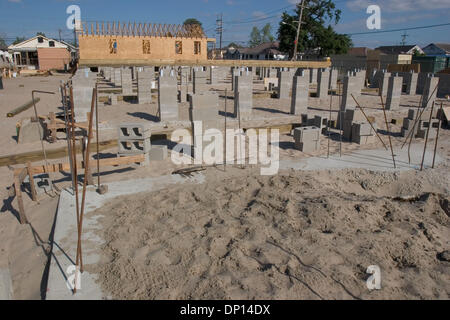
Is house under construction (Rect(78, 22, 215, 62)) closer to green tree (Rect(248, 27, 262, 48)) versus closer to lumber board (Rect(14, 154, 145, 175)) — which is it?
lumber board (Rect(14, 154, 145, 175))

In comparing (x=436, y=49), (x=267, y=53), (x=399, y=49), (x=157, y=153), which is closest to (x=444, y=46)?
(x=436, y=49)

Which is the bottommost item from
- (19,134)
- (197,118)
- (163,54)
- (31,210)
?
(31,210)

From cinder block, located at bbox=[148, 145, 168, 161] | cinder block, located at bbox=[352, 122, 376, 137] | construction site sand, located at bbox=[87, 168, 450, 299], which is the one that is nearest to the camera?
construction site sand, located at bbox=[87, 168, 450, 299]

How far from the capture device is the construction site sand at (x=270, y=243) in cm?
338

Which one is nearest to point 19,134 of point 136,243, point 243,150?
point 243,150

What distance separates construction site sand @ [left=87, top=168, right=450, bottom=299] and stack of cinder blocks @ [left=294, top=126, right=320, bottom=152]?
96.4 inches

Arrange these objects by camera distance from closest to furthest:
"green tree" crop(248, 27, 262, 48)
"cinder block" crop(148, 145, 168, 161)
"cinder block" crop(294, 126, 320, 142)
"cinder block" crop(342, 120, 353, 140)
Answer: "cinder block" crop(148, 145, 168, 161), "cinder block" crop(294, 126, 320, 142), "cinder block" crop(342, 120, 353, 140), "green tree" crop(248, 27, 262, 48)

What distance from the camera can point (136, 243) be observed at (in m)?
4.19

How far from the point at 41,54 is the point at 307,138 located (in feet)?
142

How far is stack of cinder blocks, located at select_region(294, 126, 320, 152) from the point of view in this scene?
8.30m

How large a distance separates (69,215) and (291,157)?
4.90 meters

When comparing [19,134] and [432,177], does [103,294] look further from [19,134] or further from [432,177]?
[19,134]

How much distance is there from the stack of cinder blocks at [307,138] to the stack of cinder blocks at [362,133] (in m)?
1.43

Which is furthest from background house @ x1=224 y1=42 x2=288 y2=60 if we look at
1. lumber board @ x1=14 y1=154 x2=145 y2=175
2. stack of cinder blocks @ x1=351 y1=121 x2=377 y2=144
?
Result: lumber board @ x1=14 y1=154 x2=145 y2=175
